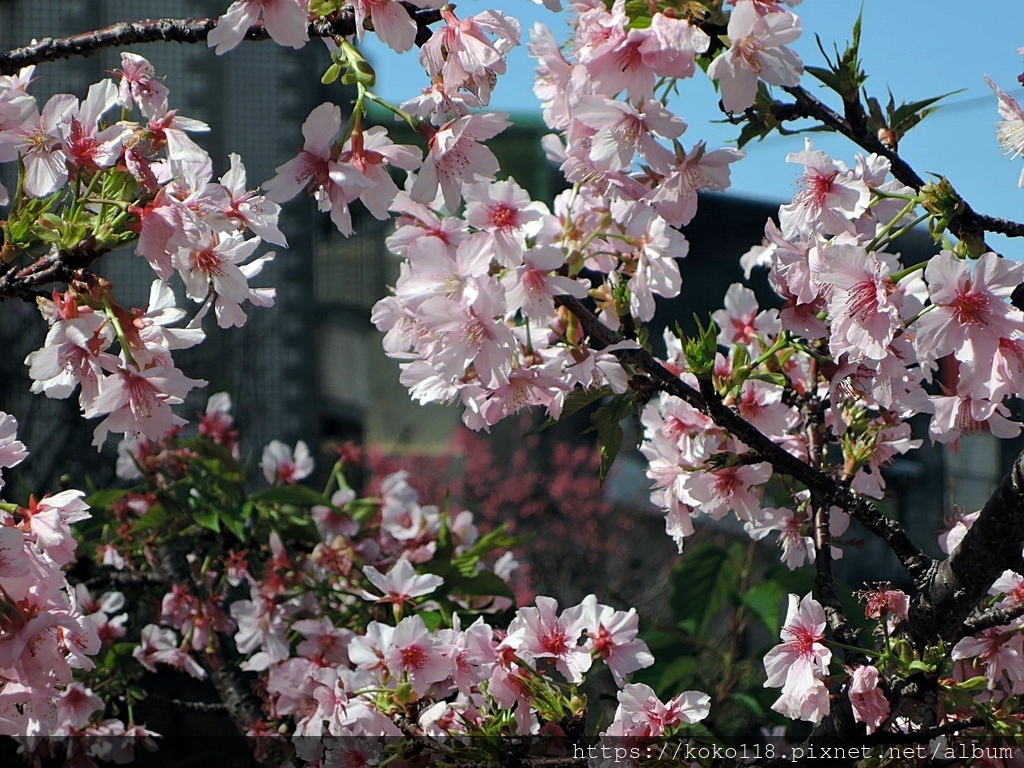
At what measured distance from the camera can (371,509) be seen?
193 centimetres

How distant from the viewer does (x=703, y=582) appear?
1973mm

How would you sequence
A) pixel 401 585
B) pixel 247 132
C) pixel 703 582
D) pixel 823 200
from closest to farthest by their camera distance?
pixel 823 200
pixel 401 585
pixel 703 582
pixel 247 132

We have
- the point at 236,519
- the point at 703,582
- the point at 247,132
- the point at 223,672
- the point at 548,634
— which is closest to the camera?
the point at 548,634

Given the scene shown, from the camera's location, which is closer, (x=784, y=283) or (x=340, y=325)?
(x=784, y=283)

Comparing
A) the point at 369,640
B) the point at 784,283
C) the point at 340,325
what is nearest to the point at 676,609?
the point at 369,640

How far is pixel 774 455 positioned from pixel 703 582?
0.96 meters

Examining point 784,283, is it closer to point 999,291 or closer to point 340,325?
point 999,291

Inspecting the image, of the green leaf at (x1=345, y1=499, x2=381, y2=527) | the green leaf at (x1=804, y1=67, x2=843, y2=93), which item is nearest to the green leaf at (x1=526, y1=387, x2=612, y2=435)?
the green leaf at (x1=804, y1=67, x2=843, y2=93)

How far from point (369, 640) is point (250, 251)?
49 cm

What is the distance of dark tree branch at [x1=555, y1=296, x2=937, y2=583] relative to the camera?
1.05 metres

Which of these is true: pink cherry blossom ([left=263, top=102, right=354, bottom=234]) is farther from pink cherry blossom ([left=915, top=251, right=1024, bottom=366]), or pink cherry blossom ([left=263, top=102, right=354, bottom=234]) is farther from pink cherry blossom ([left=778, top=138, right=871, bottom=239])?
pink cherry blossom ([left=915, top=251, right=1024, bottom=366])

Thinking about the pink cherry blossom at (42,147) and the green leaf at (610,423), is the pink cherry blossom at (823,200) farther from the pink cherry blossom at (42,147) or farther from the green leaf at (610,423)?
the pink cherry blossom at (42,147)

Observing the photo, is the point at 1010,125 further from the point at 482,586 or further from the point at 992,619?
the point at 482,586

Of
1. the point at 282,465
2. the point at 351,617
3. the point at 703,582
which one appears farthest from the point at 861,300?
the point at 282,465
